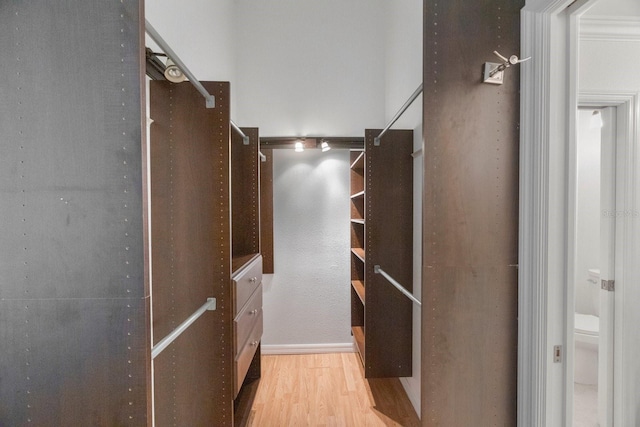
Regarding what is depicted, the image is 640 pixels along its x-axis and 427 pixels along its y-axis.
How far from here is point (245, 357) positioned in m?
1.76

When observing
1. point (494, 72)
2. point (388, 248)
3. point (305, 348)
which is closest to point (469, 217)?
point (494, 72)

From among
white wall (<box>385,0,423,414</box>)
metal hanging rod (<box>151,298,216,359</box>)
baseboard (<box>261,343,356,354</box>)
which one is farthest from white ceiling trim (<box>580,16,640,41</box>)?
baseboard (<box>261,343,356,354</box>)

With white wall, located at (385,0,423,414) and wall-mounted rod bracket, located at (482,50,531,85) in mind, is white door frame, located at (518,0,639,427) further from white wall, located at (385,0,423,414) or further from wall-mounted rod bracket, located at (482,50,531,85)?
white wall, located at (385,0,423,414)

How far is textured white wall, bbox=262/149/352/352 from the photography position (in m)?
2.80

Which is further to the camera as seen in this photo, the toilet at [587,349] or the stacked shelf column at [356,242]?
the stacked shelf column at [356,242]

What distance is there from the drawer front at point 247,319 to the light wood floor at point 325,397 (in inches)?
23.1

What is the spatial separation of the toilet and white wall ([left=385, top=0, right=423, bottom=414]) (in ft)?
3.23

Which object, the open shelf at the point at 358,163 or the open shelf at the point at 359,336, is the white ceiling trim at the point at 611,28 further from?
the open shelf at the point at 359,336

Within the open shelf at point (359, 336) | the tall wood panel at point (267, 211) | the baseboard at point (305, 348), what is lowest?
the baseboard at point (305, 348)

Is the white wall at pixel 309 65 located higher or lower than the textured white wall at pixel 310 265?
higher

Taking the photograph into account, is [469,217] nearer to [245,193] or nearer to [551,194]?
[551,194]

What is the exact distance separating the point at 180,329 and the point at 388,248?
142 centimetres

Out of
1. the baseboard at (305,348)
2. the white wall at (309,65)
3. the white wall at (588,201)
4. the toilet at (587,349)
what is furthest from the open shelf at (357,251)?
the toilet at (587,349)

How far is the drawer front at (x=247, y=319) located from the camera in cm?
157
